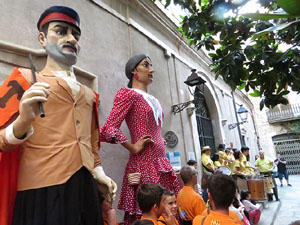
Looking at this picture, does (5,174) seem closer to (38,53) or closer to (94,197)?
(94,197)

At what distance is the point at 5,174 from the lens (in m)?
1.11

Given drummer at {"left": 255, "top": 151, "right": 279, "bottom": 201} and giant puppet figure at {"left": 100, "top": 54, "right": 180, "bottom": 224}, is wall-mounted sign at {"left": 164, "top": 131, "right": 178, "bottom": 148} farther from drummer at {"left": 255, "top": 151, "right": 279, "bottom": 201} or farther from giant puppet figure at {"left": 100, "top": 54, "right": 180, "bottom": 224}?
drummer at {"left": 255, "top": 151, "right": 279, "bottom": 201}

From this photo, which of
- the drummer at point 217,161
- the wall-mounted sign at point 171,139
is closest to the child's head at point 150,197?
the wall-mounted sign at point 171,139

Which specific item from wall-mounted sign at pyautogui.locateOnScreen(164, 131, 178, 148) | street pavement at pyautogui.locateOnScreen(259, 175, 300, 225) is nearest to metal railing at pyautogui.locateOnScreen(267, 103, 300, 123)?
street pavement at pyautogui.locateOnScreen(259, 175, 300, 225)

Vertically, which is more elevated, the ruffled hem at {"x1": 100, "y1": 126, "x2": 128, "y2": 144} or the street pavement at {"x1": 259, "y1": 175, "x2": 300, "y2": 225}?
the ruffled hem at {"x1": 100, "y1": 126, "x2": 128, "y2": 144}

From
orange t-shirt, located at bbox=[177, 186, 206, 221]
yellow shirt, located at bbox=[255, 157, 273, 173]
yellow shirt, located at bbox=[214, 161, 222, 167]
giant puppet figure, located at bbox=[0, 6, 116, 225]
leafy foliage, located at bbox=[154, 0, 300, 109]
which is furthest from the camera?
yellow shirt, located at bbox=[255, 157, 273, 173]

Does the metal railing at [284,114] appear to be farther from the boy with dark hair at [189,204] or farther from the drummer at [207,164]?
the boy with dark hair at [189,204]

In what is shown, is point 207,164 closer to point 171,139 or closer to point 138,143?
point 171,139

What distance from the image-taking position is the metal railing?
59.2 ft

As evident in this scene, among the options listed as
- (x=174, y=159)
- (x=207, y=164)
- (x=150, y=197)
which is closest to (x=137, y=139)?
(x=150, y=197)

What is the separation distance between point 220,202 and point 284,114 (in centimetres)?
Answer: 1945

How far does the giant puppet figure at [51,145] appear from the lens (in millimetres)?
1073

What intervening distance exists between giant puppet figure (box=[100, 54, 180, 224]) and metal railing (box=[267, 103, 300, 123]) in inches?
733

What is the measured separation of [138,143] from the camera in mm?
1936
